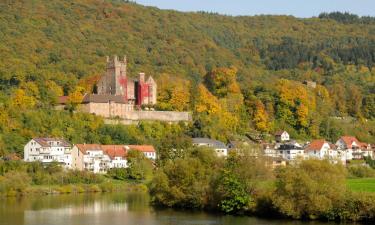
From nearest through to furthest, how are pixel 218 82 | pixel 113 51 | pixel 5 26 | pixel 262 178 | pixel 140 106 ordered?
pixel 262 178, pixel 140 106, pixel 218 82, pixel 5 26, pixel 113 51

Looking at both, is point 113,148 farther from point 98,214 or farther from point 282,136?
point 98,214

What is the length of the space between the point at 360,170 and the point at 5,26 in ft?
207

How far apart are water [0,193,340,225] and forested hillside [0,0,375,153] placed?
1942 centimetres

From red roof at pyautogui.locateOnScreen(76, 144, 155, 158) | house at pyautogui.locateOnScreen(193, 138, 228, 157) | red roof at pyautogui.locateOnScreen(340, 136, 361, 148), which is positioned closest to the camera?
red roof at pyautogui.locateOnScreen(76, 144, 155, 158)

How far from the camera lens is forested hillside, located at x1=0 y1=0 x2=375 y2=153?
9469 cm

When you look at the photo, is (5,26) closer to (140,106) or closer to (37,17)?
(37,17)

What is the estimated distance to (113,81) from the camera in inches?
4026

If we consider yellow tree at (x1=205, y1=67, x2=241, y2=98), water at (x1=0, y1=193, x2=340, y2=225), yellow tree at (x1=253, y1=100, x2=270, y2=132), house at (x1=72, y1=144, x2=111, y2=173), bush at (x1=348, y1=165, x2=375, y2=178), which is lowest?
water at (x1=0, y1=193, x2=340, y2=225)

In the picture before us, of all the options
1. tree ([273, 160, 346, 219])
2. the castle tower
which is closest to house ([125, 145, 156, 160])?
the castle tower

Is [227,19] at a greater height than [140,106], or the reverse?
[227,19]

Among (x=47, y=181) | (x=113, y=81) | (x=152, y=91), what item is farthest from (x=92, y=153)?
(x=152, y=91)

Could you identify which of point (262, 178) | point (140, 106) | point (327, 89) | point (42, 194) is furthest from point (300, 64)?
point (262, 178)

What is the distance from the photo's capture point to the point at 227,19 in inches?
7731

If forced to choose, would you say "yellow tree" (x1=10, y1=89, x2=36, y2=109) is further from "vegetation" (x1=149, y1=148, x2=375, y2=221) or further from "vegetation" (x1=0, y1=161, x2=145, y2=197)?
"vegetation" (x1=149, y1=148, x2=375, y2=221)
